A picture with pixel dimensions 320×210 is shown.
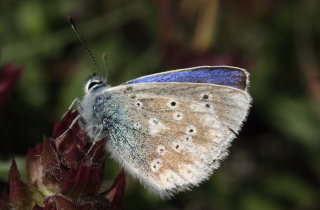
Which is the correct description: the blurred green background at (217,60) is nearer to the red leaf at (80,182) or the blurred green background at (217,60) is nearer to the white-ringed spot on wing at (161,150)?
the white-ringed spot on wing at (161,150)

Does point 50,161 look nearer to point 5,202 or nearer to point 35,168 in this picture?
point 35,168

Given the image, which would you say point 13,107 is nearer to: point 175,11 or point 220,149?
point 175,11

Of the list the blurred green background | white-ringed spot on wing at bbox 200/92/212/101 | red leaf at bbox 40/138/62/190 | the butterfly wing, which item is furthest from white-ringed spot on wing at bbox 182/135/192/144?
the blurred green background

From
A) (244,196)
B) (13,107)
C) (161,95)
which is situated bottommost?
(244,196)

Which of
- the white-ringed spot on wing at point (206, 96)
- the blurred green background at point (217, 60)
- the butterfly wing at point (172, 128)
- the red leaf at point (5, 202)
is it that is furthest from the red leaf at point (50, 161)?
the blurred green background at point (217, 60)

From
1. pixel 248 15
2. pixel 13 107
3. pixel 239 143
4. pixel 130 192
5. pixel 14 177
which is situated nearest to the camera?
pixel 14 177

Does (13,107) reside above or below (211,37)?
below

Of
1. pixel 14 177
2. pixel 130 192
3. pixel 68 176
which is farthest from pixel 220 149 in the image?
pixel 130 192

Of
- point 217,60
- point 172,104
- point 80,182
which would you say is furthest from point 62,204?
point 217,60
